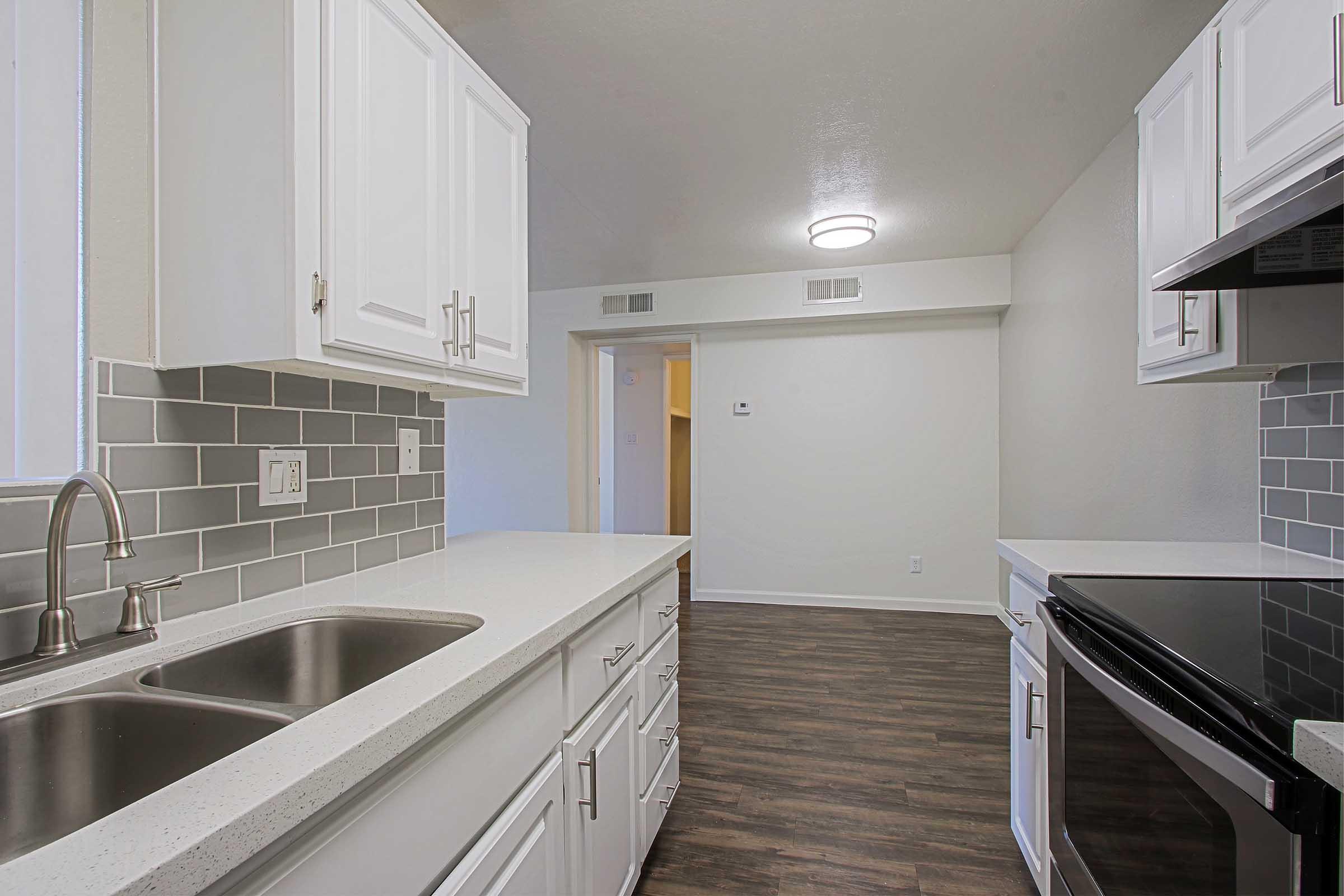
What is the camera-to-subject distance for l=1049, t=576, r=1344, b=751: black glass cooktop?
0.75 meters

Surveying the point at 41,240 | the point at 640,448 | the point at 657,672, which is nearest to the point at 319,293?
the point at 41,240

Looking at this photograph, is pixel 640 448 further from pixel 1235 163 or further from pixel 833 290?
pixel 1235 163

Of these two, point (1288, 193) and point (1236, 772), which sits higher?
point (1288, 193)

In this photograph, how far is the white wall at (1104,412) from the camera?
1.99 metres

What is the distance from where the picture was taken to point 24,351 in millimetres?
968

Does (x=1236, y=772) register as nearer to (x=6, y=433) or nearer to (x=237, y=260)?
(x=237, y=260)

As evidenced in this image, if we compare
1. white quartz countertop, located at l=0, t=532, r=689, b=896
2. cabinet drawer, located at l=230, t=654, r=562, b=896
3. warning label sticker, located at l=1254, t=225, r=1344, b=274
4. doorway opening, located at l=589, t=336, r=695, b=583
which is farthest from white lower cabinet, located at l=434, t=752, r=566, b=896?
doorway opening, located at l=589, t=336, r=695, b=583

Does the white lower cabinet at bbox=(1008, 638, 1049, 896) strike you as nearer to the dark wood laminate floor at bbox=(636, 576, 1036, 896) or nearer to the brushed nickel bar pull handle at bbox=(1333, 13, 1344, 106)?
the dark wood laminate floor at bbox=(636, 576, 1036, 896)

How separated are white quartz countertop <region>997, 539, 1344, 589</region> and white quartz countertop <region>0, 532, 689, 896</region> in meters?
1.03

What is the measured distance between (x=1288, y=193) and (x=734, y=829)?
6.80ft

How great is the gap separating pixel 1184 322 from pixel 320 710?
6.45 ft

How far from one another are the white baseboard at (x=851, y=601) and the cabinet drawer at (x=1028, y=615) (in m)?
2.83

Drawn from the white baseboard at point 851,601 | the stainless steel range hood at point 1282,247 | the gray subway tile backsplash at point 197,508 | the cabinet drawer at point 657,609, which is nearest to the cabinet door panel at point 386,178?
the gray subway tile backsplash at point 197,508

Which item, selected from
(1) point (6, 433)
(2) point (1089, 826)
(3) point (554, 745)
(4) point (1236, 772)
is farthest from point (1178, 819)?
(1) point (6, 433)
